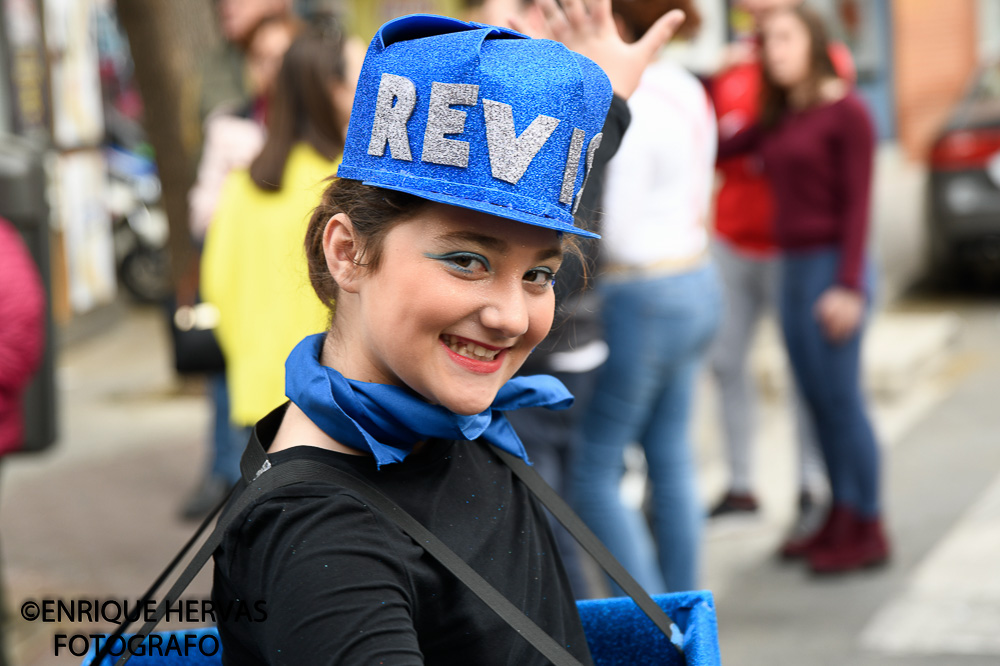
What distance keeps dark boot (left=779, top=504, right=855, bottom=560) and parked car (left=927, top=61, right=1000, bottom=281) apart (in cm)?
492

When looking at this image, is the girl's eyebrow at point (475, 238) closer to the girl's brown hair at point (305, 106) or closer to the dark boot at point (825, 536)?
the girl's brown hair at point (305, 106)

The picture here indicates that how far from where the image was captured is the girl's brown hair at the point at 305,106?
11.6 ft

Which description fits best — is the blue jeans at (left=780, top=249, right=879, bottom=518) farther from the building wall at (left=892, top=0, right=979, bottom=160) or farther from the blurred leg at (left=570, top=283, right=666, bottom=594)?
the building wall at (left=892, top=0, right=979, bottom=160)

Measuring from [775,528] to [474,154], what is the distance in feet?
13.5

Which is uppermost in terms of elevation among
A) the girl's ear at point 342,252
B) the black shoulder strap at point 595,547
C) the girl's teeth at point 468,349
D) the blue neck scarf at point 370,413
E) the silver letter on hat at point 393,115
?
the silver letter on hat at point 393,115

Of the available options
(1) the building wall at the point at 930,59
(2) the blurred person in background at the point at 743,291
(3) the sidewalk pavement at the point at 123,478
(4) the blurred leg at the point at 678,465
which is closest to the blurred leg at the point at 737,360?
(2) the blurred person in background at the point at 743,291

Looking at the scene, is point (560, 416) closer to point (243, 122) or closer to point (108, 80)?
point (243, 122)

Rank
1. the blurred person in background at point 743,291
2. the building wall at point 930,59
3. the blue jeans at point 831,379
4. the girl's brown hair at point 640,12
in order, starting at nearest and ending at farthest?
the girl's brown hair at point 640,12
the blue jeans at point 831,379
the blurred person in background at point 743,291
the building wall at point 930,59

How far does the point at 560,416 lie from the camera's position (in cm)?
353

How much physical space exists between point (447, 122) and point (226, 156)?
3.58m

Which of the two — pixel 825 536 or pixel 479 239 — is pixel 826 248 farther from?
pixel 479 239

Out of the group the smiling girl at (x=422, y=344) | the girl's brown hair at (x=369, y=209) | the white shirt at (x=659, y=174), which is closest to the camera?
the smiling girl at (x=422, y=344)

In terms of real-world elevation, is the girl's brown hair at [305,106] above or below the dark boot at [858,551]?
above

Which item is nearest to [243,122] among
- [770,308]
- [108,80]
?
[770,308]
